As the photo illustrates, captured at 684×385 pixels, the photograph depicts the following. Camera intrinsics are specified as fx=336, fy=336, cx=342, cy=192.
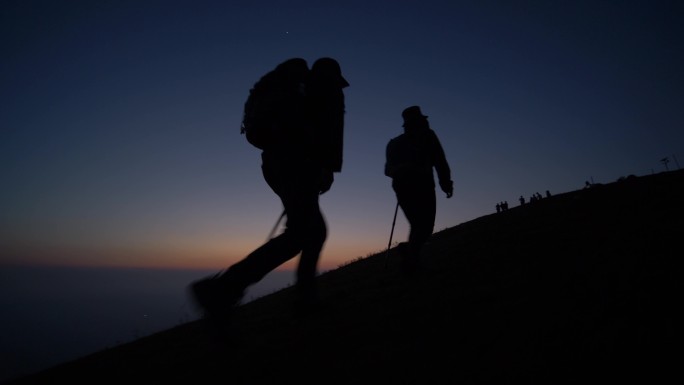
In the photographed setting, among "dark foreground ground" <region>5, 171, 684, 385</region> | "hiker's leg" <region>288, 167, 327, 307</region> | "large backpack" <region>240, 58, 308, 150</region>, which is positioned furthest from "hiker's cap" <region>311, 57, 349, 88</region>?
"dark foreground ground" <region>5, 171, 684, 385</region>

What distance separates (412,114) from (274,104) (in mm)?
3432

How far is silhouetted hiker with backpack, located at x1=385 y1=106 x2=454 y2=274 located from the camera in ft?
16.6

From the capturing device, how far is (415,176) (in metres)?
5.19

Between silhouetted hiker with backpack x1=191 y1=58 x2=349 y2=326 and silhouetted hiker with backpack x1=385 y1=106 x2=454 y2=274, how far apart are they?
2.16 m

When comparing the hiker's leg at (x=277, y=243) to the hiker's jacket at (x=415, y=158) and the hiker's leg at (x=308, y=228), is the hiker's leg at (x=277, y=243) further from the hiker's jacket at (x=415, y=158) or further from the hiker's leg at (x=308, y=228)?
the hiker's jacket at (x=415, y=158)

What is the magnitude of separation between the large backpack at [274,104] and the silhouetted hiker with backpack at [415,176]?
2.67m

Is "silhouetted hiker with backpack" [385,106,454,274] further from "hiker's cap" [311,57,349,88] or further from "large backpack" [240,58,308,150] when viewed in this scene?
"large backpack" [240,58,308,150]

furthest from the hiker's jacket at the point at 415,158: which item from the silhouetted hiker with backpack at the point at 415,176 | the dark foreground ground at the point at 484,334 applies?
the dark foreground ground at the point at 484,334

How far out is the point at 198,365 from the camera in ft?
8.57

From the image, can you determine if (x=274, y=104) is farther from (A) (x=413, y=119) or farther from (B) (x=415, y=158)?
(A) (x=413, y=119)

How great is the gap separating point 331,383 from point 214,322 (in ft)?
3.58

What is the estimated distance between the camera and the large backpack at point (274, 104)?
9.10 ft

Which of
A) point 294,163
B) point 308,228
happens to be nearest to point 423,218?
point 308,228

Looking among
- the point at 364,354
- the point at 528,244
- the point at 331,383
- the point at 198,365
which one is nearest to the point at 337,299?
the point at 198,365
